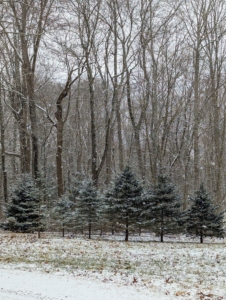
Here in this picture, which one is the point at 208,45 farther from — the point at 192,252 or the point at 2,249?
the point at 2,249

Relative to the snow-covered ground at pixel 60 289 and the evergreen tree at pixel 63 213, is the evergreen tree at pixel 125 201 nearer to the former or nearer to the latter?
the evergreen tree at pixel 63 213

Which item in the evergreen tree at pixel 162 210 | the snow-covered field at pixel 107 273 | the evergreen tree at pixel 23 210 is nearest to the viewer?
the snow-covered field at pixel 107 273

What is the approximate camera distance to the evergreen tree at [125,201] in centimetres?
1563

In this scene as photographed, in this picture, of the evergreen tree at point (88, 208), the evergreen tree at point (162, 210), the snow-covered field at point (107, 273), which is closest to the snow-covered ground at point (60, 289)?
the snow-covered field at point (107, 273)

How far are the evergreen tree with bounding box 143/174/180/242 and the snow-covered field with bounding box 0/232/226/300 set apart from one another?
13.3 ft

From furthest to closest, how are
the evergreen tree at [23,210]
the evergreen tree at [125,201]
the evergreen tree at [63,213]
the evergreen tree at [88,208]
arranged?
the evergreen tree at [63,213]
the evergreen tree at [88,208]
the evergreen tree at [23,210]
the evergreen tree at [125,201]

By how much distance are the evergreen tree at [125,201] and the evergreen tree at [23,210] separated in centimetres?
367

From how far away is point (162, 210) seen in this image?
52.1 feet

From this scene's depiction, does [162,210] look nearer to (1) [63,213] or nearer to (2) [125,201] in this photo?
(2) [125,201]

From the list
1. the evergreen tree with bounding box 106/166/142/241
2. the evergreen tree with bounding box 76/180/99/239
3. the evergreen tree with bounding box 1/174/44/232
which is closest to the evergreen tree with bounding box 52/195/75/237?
the evergreen tree with bounding box 76/180/99/239

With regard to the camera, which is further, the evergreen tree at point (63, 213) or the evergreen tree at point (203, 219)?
the evergreen tree at point (63, 213)

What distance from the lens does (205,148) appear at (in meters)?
32.8

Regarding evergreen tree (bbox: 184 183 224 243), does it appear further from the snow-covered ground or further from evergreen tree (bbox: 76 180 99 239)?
the snow-covered ground

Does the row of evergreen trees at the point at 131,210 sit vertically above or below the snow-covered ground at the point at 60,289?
above
